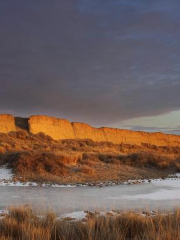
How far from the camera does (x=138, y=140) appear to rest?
204 feet

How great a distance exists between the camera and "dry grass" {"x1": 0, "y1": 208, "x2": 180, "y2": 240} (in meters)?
4.48

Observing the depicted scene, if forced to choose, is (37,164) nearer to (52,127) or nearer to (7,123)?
(7,123)

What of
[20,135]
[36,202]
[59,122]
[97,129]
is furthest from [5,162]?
[97,129]

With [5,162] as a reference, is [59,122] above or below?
above

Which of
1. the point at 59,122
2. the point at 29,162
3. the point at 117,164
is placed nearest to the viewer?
the point at 29,162

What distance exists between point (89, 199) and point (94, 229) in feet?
15.3

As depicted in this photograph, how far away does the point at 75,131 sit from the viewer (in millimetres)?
52750

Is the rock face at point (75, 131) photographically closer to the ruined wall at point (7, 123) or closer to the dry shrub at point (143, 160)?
the ruined wall at point (7, 123)

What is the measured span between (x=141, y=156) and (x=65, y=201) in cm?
1433

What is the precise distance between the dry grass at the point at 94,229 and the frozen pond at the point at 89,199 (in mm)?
1975

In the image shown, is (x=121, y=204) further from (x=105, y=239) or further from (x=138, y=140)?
(x=138, y=140)

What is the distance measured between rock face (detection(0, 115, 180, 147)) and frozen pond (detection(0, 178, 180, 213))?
96.4 ft

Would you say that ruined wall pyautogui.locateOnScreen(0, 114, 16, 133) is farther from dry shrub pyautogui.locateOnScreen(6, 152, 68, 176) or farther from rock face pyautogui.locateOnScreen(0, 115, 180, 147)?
dry shrub pyautogui.locateOnScreen(6, 152, 68, 176)

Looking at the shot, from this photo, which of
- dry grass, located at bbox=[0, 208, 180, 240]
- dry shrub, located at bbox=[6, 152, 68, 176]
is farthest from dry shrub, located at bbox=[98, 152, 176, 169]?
dry grass, located at bbox=[0, 208, 180, 240]
